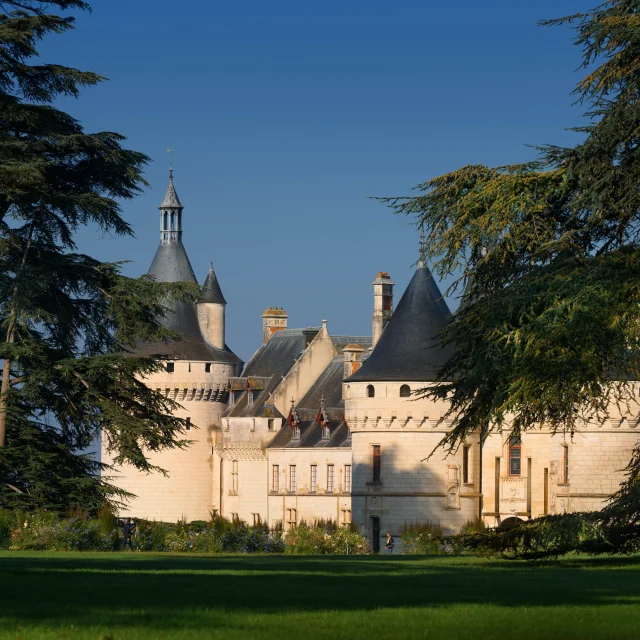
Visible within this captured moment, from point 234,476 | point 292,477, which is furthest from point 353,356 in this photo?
point 234,476

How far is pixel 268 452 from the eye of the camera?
6406cm

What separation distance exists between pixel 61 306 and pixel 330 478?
125ft

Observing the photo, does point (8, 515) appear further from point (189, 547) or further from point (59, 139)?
point (59, 139)

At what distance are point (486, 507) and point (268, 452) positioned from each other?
1631cm

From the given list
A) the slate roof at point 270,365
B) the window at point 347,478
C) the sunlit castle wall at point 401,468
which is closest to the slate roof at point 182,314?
the slate roof at point 270,365

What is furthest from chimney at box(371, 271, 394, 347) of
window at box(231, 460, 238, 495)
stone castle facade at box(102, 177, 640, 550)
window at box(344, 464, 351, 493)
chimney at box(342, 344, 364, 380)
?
window at box(231, 460, 238, 495)

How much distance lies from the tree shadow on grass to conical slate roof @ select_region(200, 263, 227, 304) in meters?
51.5

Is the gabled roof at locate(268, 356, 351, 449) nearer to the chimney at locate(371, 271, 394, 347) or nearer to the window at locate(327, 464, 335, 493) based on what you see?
the window at locate(327, 464, 335, 493)

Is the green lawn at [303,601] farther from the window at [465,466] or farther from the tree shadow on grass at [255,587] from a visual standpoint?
the window at [465,466]

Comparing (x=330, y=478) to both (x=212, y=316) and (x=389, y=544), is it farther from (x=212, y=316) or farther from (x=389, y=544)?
(x=389, y=544)

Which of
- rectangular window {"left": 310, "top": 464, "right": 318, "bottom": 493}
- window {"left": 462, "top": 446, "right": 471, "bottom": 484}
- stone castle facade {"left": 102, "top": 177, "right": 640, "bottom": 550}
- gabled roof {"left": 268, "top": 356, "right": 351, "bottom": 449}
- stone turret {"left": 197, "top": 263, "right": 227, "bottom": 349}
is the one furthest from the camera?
stone turret {"left": 197, "top": 263, "right": 227, "bottom": 349}

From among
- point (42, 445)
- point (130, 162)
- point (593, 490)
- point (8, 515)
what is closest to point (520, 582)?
point (8, 515)

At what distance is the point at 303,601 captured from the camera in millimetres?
10289

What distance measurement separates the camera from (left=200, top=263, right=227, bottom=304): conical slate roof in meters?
67.1
